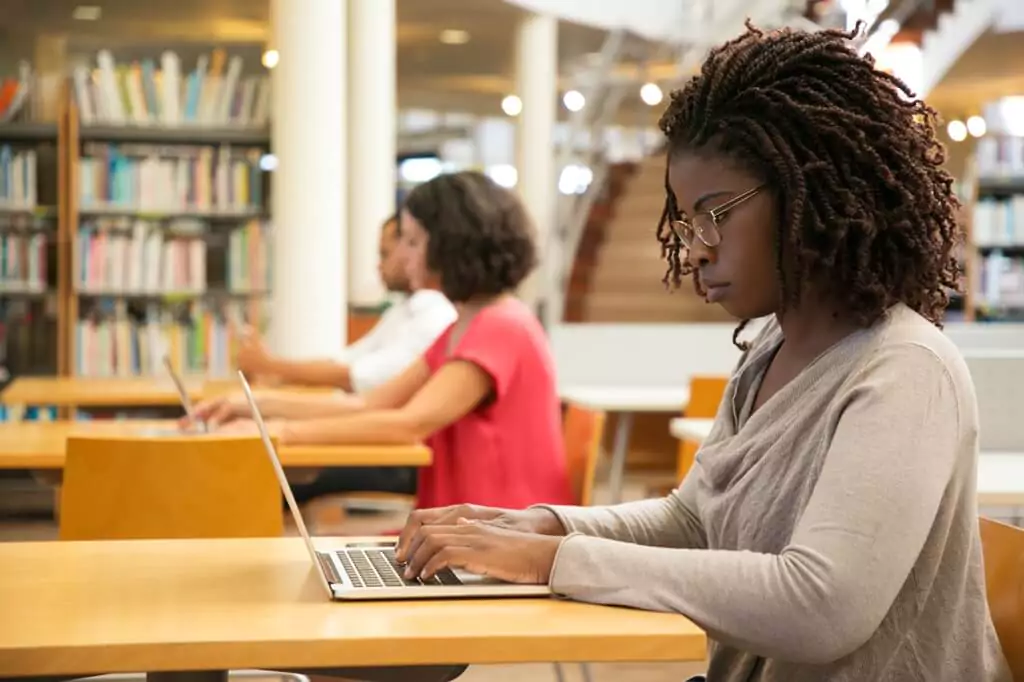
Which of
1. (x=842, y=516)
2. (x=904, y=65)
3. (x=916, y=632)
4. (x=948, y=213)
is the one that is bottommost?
(x=916, y=632)

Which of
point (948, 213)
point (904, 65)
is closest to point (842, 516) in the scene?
point (948, 213)

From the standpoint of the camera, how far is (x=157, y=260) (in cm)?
684

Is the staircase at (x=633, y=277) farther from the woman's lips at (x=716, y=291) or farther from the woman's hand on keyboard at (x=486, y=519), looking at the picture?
the woman's lips at (x=716, y=291)

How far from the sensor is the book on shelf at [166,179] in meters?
6.84

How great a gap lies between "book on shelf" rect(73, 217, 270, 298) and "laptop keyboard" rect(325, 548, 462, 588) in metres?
5.46

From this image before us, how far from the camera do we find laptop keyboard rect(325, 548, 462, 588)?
1374 millimetres

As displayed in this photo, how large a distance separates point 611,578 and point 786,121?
458 millimetres

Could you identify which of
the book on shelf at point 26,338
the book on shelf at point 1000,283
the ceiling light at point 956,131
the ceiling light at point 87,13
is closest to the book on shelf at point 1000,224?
the book on shelf at point 1000,283

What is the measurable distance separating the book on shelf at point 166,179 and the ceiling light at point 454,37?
13.0 ft

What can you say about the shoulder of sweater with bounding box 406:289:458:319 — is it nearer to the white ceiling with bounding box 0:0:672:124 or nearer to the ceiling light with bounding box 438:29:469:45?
the white ceiling with bounding box 0:0:672:124

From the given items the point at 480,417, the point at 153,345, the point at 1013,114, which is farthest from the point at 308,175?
the point at 1013,114

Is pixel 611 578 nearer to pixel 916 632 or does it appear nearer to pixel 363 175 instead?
pixel 916 632

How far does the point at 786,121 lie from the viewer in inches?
52.1

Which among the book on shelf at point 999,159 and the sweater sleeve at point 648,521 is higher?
the book on shelf at point 999,159
